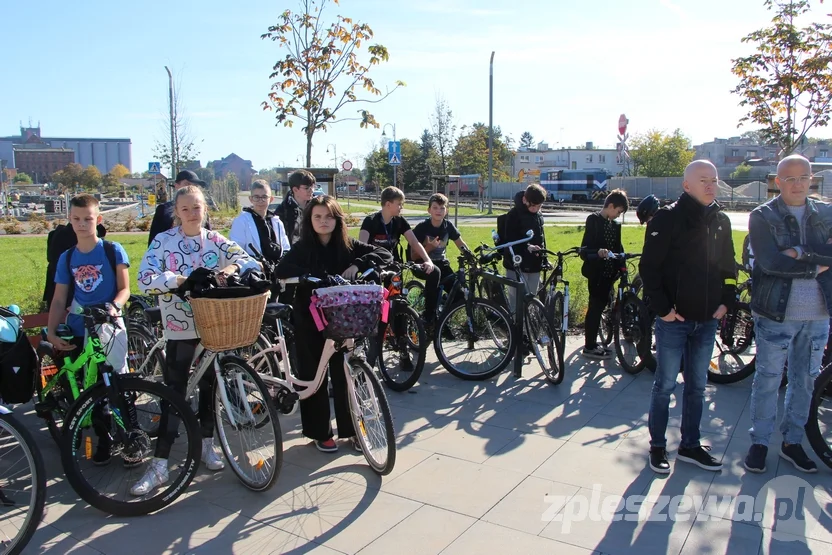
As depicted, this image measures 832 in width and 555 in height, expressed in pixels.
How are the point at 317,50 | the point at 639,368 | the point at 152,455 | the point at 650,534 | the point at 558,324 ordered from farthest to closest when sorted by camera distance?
the point at 317,50 < the point at 558,324 < the point at 639,368 < the point at 152,455 < the point at 650,534

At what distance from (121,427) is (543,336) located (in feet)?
12.0

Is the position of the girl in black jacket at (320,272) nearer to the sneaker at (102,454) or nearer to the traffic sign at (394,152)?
the sneaker at (102,454)

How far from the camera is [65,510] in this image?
143 inches

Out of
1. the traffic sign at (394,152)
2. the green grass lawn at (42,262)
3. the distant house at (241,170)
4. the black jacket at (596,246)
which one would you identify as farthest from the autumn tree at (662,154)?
the black jacket at (596,246)

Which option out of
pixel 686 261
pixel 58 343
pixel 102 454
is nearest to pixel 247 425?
pixel 102 454

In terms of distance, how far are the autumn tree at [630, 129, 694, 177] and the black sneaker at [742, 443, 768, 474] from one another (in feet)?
232

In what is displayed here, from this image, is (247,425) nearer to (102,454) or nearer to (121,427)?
(121,427)

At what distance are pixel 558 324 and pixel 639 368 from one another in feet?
3.01

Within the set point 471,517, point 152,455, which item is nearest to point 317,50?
point 152,455

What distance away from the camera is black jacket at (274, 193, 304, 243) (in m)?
6.94

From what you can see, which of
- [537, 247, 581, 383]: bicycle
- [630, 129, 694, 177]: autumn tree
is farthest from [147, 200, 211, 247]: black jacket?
[630, 129, 694, 177]: autumn tree

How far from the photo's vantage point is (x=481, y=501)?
12.1ft

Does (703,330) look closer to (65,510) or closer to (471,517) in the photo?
(471,517)

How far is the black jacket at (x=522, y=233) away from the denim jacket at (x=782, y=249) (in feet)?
9.75
